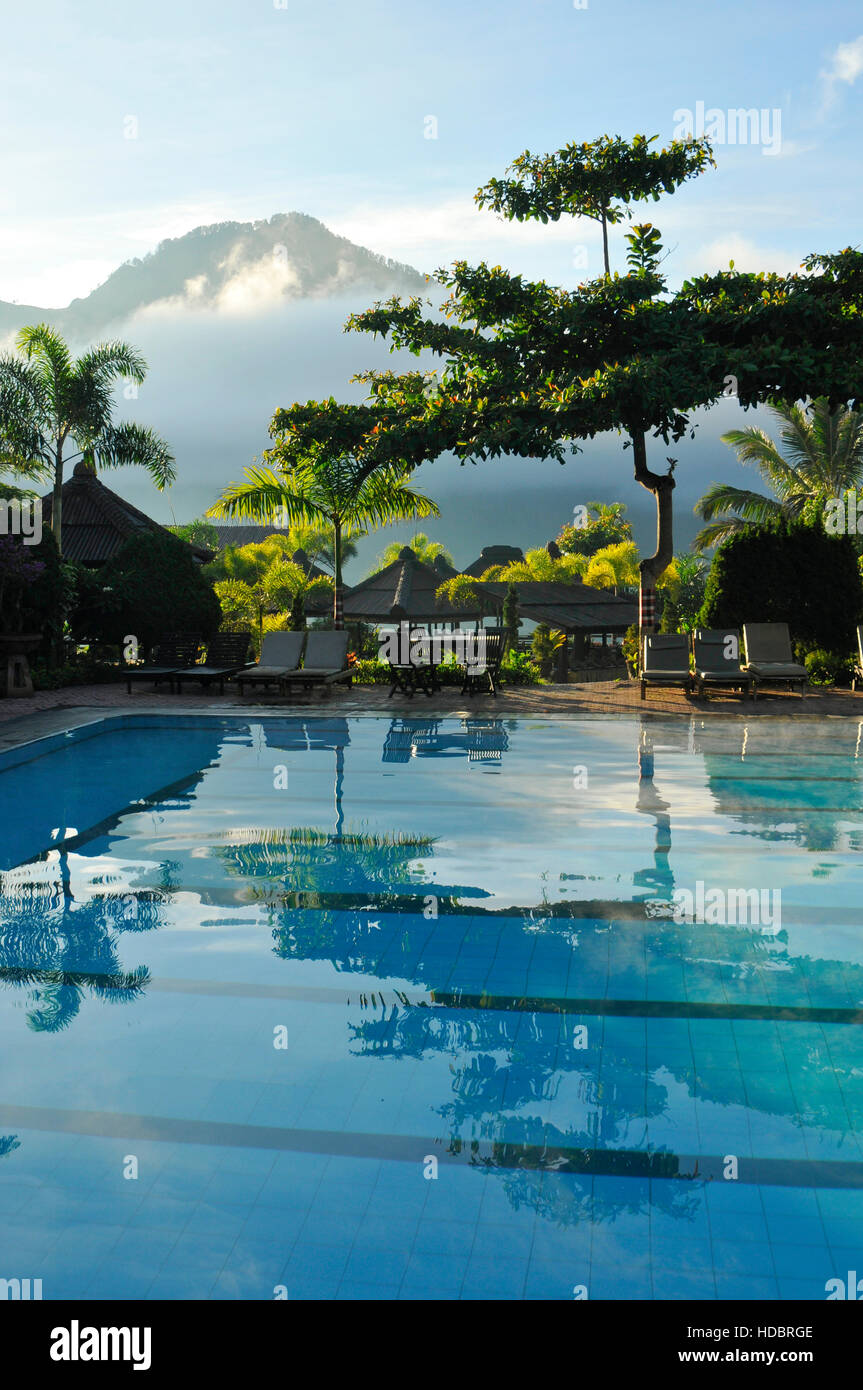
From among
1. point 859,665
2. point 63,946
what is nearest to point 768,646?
point 859,665

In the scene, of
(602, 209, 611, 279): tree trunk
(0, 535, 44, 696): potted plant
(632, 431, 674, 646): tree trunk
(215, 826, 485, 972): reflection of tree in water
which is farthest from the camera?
(602, 209, 611, 279): tree trunk

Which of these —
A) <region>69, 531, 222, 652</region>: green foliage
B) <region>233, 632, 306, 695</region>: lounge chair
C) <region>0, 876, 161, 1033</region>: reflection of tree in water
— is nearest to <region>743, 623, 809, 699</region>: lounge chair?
<region>233, 632, 306, 695</region>: lounge chair

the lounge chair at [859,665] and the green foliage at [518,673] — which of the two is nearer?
the lounge chair at [859,665]

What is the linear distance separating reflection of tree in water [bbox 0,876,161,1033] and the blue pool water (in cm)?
3

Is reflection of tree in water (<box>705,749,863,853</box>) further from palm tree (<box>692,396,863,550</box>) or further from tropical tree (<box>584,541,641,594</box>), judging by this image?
tropical tree (<box>584,541,641,594</box>)

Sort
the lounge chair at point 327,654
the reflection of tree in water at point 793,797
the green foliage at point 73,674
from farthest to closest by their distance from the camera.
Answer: the green foliage at point 73,674, the lounge chair at point 327,654, the reflection of tree in water at point 793,797

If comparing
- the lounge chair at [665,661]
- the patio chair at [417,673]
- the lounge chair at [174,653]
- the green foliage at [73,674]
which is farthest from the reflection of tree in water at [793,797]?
the green foliage at [73,674]

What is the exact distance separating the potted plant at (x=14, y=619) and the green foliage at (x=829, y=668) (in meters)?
12.0

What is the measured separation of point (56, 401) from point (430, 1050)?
2077 cm

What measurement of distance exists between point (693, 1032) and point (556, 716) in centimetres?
938

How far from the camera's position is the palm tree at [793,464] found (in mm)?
32125

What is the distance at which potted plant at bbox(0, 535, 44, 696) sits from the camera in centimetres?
1639

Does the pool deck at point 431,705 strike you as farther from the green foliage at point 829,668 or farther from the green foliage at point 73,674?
the green foliage at point 829,668
